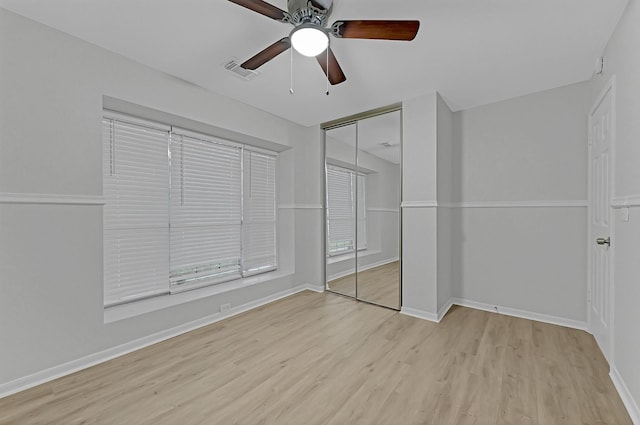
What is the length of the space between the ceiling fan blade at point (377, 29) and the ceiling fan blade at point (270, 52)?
332mm

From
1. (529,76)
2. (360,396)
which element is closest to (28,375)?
(360,396)

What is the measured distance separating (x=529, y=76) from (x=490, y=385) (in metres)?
2.79

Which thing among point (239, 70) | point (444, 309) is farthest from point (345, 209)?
point (239, 70)

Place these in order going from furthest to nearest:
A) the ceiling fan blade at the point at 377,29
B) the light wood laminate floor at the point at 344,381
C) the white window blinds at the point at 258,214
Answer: the white window blinds at the point at 258,214, the light wood laminate floor at the point at 344,381, the ceiling fan blade at the point at 377,29

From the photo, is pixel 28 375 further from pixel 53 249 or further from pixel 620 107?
pixel 620 107

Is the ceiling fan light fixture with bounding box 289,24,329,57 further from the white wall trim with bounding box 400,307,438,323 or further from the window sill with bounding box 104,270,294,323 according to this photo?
the white wall trim with bounding box 400,307,438,323

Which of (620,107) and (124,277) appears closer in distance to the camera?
(620,107)

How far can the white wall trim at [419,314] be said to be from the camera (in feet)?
10.1

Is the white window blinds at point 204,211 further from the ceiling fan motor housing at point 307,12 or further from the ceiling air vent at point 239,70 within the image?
the ceiling fan motor housing at point 307,12

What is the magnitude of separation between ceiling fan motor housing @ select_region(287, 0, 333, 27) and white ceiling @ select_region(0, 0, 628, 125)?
191mm

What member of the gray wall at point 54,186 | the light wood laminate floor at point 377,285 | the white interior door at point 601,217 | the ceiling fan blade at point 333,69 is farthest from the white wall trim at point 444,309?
the gray wall at point 54,186

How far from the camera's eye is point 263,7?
152cm

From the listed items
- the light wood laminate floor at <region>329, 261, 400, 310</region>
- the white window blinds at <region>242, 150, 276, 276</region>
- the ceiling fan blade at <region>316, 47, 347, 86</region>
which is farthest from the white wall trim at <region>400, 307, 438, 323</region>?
the ceiling fan blade at <region>316, 47, 347, 86</region>

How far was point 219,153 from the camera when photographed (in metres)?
3.49
